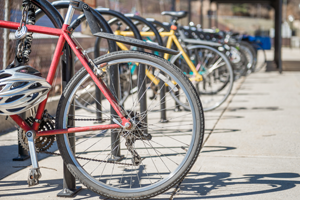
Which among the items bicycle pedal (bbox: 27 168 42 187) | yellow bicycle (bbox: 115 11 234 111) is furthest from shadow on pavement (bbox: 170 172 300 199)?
yellow bicycle (bbox: 115 11 234 111)

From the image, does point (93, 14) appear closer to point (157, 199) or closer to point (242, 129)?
point (157, 199)

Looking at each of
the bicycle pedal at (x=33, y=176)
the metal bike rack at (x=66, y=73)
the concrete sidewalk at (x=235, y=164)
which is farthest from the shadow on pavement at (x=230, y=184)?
the bicycle pedal at (x=33, y=176)

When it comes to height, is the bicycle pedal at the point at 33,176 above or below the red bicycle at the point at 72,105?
below

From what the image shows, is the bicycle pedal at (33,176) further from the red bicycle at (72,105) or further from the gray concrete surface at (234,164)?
the gray concrete surface at (234,164)

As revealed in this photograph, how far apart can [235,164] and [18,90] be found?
76.4 inches

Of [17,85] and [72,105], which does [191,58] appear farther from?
[17,85]

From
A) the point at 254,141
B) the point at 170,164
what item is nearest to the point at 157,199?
the point at 170,164

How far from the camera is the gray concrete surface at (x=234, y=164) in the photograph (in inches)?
113

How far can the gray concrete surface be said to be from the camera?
288 centimetres

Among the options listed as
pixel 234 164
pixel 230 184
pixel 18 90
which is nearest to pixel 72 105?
pixel 18 90

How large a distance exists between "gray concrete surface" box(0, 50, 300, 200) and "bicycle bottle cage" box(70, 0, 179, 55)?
1.01m

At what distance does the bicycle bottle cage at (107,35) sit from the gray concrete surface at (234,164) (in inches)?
39.7

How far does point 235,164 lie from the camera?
11.6 ft
